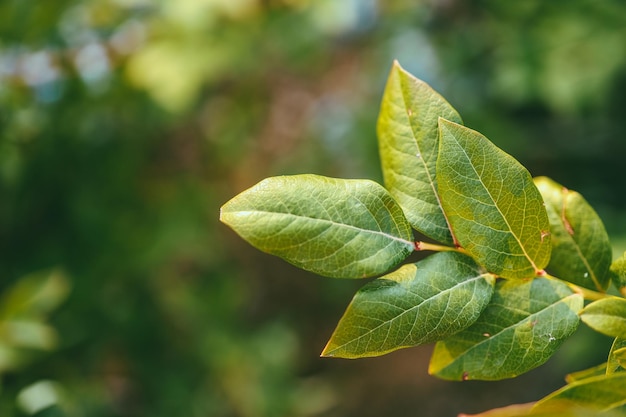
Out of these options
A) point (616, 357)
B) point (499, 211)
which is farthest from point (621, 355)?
point (499, 211)

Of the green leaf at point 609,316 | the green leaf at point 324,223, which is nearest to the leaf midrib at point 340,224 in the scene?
the green leaf at point 324,223

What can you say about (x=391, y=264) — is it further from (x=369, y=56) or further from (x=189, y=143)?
(x=369, y=56)

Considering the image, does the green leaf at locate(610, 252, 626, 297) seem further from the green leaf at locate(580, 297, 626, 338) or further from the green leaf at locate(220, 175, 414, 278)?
the green leaf at locate(220, 175, 414, 278)

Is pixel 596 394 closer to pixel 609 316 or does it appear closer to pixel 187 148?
pixel 609 316

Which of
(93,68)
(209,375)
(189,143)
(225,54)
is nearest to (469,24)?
(225,54)

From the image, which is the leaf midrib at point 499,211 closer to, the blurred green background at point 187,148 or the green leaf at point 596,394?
the green leaf at point 596,394

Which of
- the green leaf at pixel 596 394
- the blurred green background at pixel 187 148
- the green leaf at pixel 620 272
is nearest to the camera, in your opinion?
the green leaf at pixel 596 394

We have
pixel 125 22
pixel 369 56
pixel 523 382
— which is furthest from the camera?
pixel 523 382
